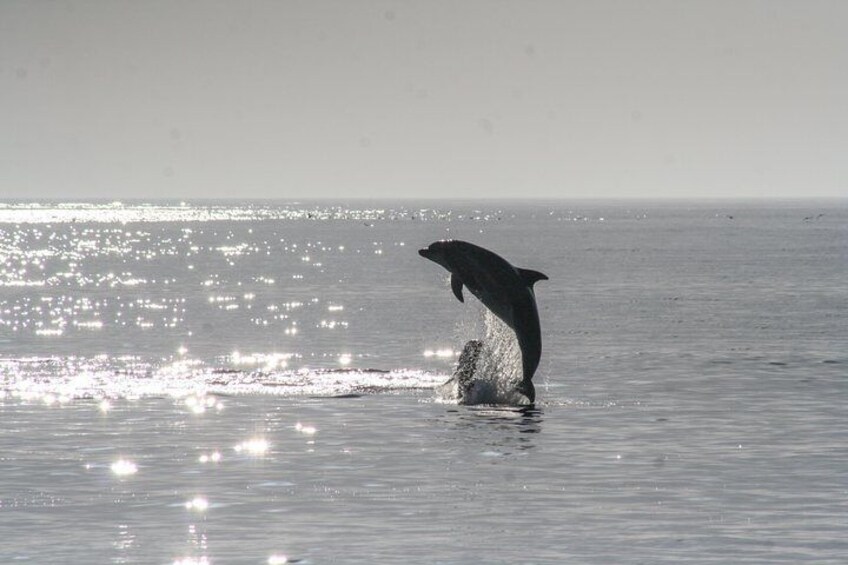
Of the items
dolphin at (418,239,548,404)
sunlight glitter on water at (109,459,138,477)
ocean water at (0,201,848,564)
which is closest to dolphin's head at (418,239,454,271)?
dolphin at (418,239,548,404)

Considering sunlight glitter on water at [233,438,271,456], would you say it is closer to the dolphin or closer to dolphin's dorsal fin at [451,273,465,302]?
dolphin's dorsal fin at [451,273,465,302]

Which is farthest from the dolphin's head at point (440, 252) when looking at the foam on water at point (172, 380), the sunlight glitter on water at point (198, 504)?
the sunlight glitter on water at point (198, 504)

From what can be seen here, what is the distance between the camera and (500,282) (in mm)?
31516

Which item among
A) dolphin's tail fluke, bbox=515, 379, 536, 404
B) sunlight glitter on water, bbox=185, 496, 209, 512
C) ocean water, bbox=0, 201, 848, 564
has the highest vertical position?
dolphin's tail fluke, bbox=515, 379, 536, 404

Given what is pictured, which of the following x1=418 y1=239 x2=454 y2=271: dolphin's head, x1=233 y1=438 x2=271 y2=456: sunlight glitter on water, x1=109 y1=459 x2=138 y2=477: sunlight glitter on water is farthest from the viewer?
x1=418 y1=239 x2=454 y2=271: dolphin's head

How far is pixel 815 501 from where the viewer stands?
74.0ft

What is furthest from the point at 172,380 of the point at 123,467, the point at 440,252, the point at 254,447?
the point at 123,467

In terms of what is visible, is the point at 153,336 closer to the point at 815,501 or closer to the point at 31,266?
the point at 815,501

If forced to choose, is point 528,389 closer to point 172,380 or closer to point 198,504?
point 172,380

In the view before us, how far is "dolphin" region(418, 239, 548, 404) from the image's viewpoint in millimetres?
31312

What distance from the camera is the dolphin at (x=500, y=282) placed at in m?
31.3

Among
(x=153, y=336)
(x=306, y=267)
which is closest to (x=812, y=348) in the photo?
(x=153, y=336)

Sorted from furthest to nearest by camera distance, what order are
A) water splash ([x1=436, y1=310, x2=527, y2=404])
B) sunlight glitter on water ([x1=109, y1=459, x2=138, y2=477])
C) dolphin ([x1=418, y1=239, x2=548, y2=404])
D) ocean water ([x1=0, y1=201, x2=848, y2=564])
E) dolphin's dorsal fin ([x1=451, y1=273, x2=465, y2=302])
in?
water splash ([x1=436, y1=310, x2=527, y2=404]) < dolphin ([x1=418, y1=239, x2=548, y2=404]) < dolphin's dorsal fin ([x1=451, y1=273, x2=465, y2=302]) < sunlight glitter on water ([x1=109, y1=459, x2=138, y2=477]) < ocean water ([x1=0, y1=201, x2=848, y2=564])

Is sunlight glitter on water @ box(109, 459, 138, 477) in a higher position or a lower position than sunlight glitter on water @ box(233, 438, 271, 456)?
higher
